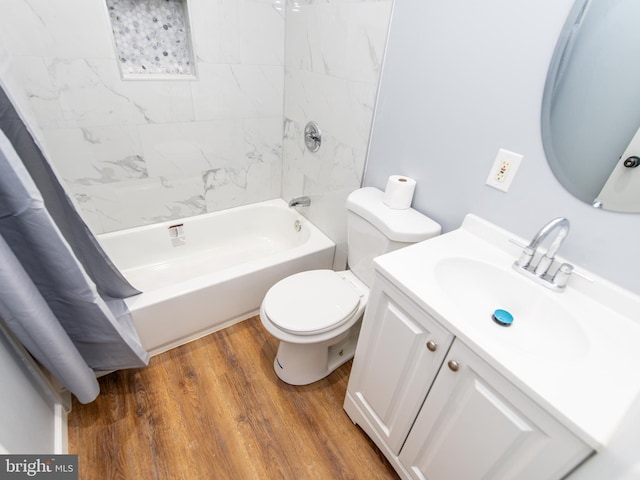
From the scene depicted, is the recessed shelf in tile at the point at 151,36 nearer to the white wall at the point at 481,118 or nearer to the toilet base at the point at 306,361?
the white wall at the point at 481,118

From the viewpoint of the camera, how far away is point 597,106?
0.80 metres

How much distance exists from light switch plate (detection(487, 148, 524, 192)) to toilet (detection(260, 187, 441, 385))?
26 centimetres

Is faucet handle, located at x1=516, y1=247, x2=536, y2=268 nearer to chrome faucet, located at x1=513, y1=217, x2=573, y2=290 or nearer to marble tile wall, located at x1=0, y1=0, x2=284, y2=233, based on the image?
chrome faucet, located at x1=513, y1=217, x2=573, y2=290

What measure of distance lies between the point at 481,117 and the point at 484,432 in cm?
93

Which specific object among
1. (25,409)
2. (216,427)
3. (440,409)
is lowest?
(216,427)

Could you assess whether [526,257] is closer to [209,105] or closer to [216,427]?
[216,427]

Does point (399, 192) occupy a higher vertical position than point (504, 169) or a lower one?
lower

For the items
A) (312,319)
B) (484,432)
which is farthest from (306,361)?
(484,432)

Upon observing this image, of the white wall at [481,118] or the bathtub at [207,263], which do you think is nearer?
the white wall at [481,118]

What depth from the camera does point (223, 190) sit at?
2.10 metres

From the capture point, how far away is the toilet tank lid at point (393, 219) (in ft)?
3.76

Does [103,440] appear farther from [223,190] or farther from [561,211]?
[561,211]

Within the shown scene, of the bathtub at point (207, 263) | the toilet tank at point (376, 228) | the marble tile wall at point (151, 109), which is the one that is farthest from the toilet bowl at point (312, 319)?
the marble tile wall at point (151, 109)

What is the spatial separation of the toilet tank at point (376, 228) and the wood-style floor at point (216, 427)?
0.64 m
